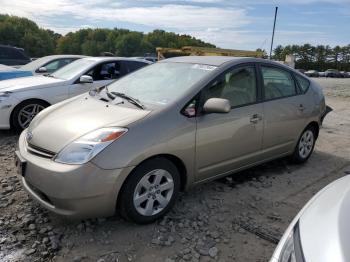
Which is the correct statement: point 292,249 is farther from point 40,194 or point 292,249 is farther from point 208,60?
point 208,60

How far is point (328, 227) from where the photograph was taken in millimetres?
1813

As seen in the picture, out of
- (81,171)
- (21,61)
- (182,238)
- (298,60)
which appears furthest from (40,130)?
(298,60)

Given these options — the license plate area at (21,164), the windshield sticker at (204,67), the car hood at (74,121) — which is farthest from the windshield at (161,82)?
the license plate area at (21,164)

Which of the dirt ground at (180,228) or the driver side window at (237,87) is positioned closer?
the dirt ground at (180,228)

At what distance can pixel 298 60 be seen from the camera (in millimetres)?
101312

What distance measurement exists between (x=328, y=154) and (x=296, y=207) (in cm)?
252

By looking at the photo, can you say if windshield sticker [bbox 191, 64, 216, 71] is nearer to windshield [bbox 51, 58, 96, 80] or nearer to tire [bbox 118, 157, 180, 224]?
tire [bbox 118, 157, 180, 224]

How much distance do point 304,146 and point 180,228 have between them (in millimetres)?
2825

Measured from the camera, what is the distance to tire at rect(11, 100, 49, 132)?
6273mm

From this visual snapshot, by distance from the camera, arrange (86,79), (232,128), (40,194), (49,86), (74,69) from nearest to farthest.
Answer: (40,194), (232,128), (49,86), (86,79), (74,69)

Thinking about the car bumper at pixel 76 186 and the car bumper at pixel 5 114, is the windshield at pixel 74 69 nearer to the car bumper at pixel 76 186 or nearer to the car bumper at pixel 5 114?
the car bumper at pixel 5 114

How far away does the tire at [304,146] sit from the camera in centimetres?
539

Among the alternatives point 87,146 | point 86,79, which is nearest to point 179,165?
point 87,146

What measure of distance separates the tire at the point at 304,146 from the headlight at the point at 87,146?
3.08m
